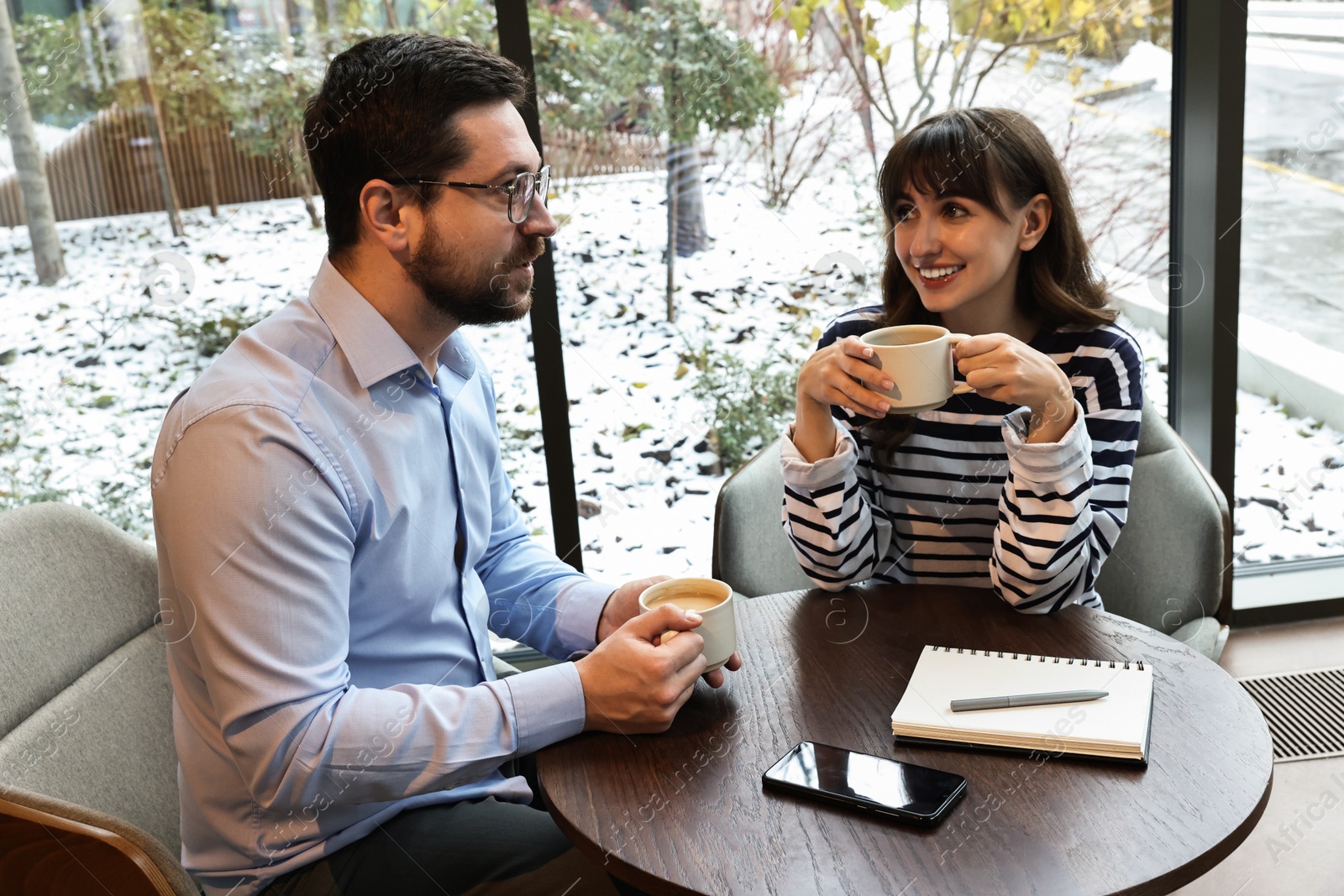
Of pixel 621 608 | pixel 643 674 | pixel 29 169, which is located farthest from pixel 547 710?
pixel 29 169

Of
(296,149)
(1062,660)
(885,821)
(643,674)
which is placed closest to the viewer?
(885,821)

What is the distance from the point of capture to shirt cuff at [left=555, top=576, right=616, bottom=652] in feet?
5.32

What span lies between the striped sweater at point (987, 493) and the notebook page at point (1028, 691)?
24cm

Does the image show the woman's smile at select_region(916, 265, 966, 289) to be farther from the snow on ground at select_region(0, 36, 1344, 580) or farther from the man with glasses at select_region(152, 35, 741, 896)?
the snow on ground at select_region(0, 36, 1344, 580)

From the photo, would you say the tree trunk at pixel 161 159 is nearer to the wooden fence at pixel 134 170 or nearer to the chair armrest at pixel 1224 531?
the wooden fence at pixel 134 170

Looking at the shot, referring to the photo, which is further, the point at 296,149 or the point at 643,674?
the point at 296,149

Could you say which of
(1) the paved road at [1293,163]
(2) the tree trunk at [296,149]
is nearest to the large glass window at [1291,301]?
(1) the paved road at [1293,163]

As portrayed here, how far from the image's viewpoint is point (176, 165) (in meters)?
2.60

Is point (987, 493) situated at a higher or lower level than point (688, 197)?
lower

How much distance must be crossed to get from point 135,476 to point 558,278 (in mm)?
1241

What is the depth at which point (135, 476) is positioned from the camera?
2.75m

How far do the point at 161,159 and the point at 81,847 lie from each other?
195cm

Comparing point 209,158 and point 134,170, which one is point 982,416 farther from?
point 134,170

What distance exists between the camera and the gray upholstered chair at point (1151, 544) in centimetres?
190
